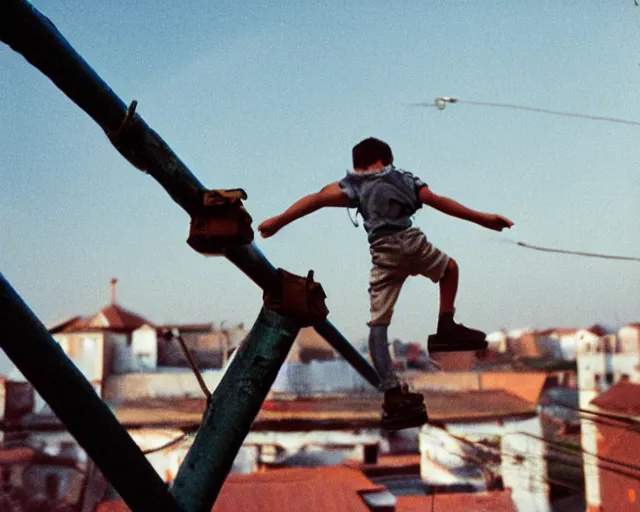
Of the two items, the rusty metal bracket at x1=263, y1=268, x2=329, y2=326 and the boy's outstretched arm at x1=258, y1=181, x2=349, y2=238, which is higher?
the boy's outstretched arm at x1=258, y1=181, x2=349, y2=238

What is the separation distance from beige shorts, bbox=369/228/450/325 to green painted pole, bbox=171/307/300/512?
0.38 m

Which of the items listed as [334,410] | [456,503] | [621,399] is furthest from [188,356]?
[334,410]

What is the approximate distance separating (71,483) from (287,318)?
60.9 feet

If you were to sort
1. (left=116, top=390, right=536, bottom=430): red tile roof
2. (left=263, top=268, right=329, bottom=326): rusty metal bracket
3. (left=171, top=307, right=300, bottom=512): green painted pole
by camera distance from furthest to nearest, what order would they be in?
1. (left=116, top=390, right=536, bottom=430): red tile roof
2. (left=263, top=268, right=329, bottom=326): rusty metal bracket
3. (left=171, top=307, right=300, bottom=512): green painted pole

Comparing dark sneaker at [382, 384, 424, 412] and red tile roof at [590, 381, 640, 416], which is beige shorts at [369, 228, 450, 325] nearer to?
dark sneaker at [382, 384, 424, 412]

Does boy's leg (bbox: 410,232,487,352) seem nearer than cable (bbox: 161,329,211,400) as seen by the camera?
No

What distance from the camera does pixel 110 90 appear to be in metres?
2.03

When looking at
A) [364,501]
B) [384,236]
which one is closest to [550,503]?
[364,501]

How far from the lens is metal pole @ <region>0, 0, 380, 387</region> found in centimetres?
186

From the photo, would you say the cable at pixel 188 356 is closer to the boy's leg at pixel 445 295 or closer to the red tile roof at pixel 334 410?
the boy's leg at pixel 445 295

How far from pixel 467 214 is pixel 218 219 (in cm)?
95

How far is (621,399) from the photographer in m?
19.2

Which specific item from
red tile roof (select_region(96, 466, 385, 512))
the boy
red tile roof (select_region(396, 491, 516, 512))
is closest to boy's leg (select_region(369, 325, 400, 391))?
the boy

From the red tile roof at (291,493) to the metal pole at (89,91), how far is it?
32.4 feet
